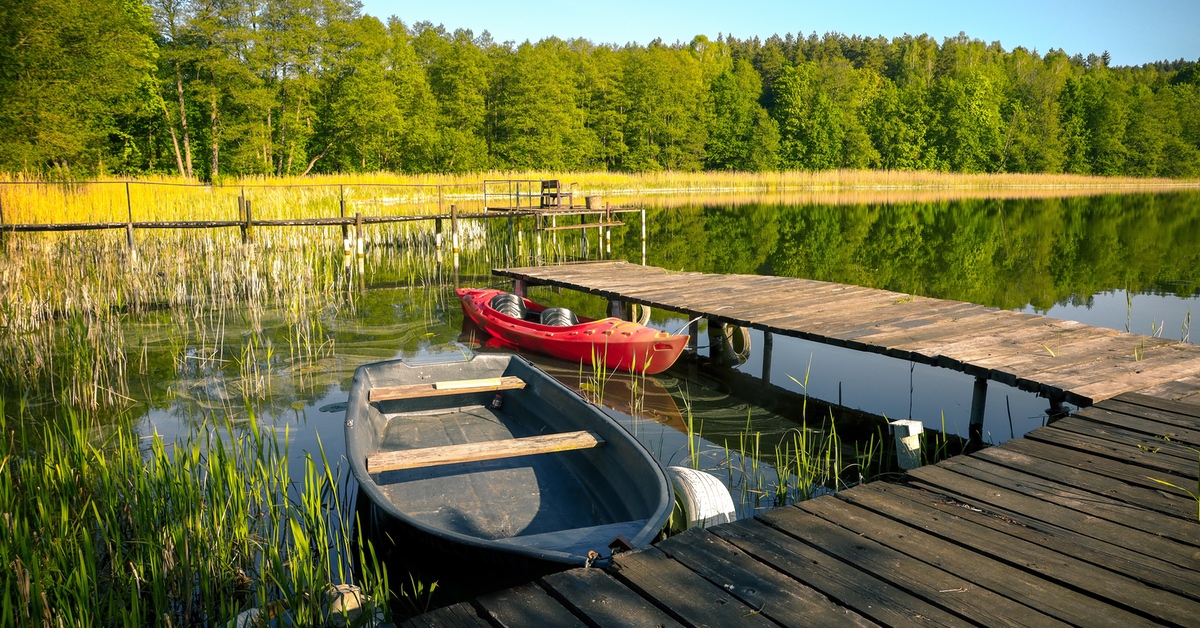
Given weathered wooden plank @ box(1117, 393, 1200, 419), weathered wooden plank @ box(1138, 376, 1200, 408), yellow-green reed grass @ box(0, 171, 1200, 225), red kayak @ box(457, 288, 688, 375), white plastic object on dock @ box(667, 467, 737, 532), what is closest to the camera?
white plastic object on dock @ box(667, 467, 737, 532)

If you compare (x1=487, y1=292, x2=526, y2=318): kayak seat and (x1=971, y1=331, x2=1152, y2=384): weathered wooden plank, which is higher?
(x1=971, y1=331, x2=1152, y2=384): weathered wooden plank

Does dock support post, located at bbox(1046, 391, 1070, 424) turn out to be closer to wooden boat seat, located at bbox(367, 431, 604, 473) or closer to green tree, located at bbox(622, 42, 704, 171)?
wooden boat seat, located at bbox(367, 431, 604, 473)

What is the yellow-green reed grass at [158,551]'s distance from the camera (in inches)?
129

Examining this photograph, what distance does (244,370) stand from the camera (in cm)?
870

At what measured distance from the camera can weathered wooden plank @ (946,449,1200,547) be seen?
11.1 ft

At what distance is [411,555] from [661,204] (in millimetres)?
34447

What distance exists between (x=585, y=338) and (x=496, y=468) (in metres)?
3.79

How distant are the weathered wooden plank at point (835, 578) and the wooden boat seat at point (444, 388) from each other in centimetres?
325

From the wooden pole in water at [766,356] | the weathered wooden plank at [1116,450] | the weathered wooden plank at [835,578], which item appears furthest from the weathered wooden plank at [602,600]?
the wooden pole in water at [766,356]

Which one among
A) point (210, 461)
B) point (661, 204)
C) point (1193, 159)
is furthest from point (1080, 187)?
point (210, 461)

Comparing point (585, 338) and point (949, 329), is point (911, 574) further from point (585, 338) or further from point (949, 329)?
point (585, 338)

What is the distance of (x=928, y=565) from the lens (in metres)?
3.06

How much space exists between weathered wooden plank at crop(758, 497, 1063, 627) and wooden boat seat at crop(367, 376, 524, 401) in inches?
128

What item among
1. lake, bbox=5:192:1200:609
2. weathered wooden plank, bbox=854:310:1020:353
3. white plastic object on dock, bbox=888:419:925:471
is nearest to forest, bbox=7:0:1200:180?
lake, bbox=5:192:1200:609
